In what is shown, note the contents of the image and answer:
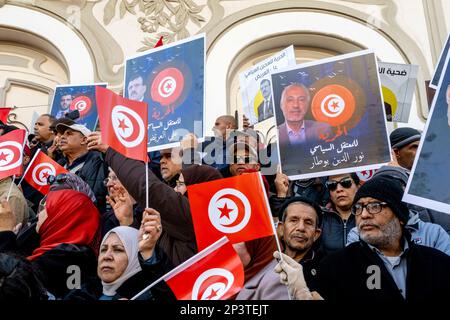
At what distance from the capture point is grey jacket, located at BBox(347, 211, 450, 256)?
3416mm

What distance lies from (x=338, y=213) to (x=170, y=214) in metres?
1.04

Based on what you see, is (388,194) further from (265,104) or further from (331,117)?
(265,104)

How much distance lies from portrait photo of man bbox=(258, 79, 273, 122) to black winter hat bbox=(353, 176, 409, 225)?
8.14 feet

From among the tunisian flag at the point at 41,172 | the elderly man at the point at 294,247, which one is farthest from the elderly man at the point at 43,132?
the elderly man at the point at 294,247

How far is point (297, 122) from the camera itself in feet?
13.9

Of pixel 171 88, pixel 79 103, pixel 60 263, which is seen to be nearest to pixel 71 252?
pixel 60 263

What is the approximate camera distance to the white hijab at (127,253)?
3.29 metres

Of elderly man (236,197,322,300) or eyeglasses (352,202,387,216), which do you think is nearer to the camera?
elderly man (236,197,322,300)

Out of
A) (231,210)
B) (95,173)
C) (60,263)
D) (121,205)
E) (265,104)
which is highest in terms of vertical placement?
(265,104)

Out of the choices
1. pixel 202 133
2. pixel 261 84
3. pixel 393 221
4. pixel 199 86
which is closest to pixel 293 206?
pixel 393 221

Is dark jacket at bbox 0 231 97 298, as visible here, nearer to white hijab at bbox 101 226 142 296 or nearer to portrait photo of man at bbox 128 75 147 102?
white hijab at bbox 101 226 142 296

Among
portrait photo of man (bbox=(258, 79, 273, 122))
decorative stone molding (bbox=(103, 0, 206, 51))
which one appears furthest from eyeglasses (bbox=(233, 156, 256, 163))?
decorative stone molding (bbox=(103, 0, 206, 51))

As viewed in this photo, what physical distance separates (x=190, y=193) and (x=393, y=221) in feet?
3.35
